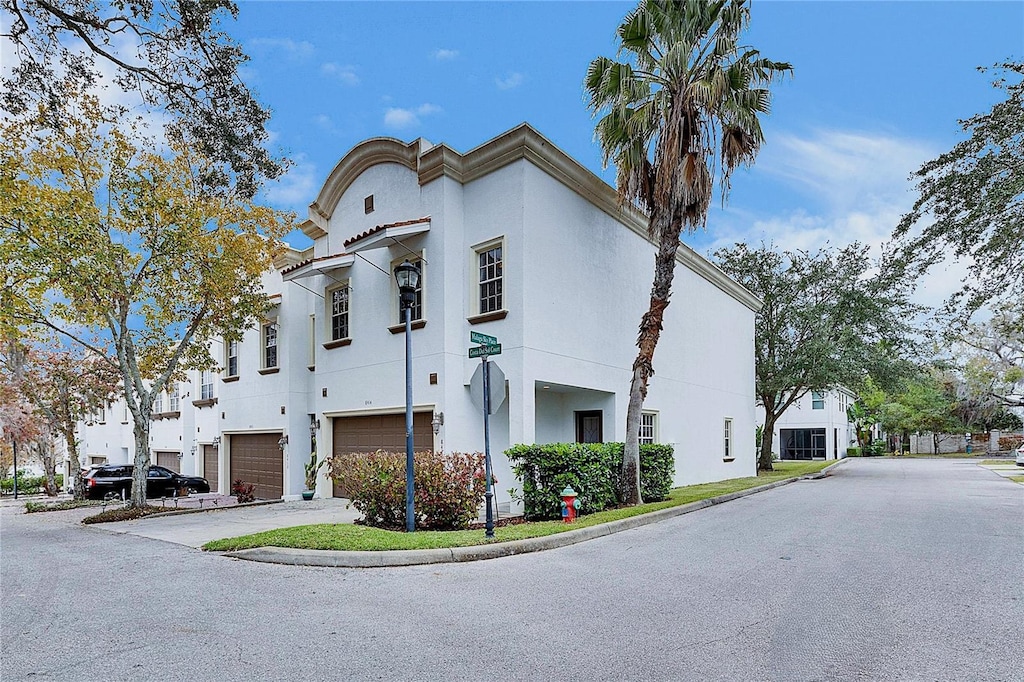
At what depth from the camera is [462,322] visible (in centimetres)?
1439

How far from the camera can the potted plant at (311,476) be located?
1712 cm

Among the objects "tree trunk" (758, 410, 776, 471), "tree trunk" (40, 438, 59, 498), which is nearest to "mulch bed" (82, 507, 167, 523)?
"tree trunk" (40, 438, 59, 498)

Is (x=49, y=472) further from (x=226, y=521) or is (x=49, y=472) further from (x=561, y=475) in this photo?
(x=561, y=475)

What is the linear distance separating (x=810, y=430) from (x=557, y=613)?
4763 centimetres

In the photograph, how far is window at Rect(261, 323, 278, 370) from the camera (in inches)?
773

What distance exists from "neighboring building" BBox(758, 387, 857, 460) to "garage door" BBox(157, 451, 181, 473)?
38.8 metres

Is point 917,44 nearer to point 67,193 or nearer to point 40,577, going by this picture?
point 40,577

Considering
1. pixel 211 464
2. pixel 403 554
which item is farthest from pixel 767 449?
pixel 403 554

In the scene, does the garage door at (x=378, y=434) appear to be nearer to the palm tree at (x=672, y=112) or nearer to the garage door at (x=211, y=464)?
the palm tree at (x=672, y=112)

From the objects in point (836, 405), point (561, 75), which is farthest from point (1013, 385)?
point (561, 75)

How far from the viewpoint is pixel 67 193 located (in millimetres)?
13453

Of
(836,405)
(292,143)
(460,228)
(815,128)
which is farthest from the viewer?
(836,405)

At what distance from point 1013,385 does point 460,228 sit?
4439 cm

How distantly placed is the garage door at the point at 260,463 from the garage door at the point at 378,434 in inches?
109
